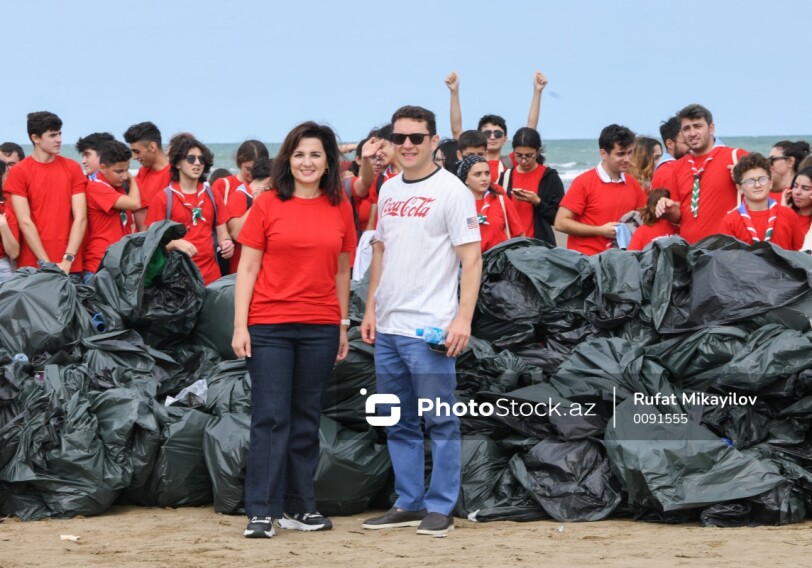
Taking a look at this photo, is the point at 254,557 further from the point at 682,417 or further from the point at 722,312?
the point at 722,312

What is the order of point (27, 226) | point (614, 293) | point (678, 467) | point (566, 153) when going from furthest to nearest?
point (566, 153) < point (27, 226) < point (614, 293) < point (678, 467)

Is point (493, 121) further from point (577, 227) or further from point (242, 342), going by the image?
point (242, 342)

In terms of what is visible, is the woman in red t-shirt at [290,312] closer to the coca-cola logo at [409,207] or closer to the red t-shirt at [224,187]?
the coca-cola logo at [409,207]

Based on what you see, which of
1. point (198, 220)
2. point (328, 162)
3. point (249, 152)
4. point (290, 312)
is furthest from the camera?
point (249, 152)

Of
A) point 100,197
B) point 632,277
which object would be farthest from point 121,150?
point 632,277

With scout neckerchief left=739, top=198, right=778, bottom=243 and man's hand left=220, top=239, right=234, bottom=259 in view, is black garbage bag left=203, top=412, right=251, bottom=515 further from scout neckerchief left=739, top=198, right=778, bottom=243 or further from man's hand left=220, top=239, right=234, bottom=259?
scout neckerchief left=739, top=198, right=778, bottom=243

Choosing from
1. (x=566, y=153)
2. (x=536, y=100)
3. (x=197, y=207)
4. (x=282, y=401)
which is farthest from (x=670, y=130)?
(x=566, y=153)

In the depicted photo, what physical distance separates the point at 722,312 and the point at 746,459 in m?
0.79

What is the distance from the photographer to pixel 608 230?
Answer: 7.00m

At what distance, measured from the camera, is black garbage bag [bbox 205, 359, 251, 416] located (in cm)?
540

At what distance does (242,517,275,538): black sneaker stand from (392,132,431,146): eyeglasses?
172cm

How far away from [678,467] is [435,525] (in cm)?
114

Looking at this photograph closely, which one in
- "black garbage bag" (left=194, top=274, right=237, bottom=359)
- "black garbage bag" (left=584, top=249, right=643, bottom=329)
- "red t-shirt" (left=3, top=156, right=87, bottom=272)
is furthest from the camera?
"red t-shirt" (left=3, top=156, right=87, bottom=272)

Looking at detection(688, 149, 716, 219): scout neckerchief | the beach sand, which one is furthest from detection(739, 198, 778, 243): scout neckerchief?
the beach sand
